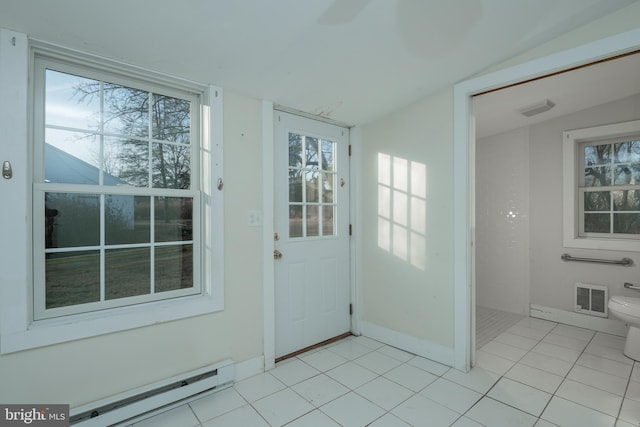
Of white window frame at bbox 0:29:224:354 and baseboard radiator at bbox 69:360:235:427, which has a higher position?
white window frame at bbox 0:29:224:354

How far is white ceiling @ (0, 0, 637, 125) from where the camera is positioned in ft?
4.83

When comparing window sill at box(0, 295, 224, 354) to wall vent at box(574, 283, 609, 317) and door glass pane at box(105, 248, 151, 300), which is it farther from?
wall vent at box(574, 283, 609, 317)

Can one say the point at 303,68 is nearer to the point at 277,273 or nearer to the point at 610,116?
the point at 277,273

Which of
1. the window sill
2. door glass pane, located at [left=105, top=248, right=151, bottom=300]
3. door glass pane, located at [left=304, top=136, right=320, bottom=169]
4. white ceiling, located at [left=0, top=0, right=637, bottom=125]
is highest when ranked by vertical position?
white ceiling, located at [left=0, top=0, right=637, bottom=125]

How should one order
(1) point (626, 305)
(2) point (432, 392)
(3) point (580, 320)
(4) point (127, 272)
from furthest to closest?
(3) point (580, 320), (1) point (626, 305), (2) point (432, 392), (4) point (127, 272)

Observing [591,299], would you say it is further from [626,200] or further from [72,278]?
[72,278]

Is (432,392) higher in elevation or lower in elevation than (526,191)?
lower

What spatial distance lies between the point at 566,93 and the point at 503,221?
1.60 metres

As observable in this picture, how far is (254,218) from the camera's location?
2.39 metres

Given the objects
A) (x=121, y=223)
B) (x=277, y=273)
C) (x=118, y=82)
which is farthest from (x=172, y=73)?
(x=277, y=273)

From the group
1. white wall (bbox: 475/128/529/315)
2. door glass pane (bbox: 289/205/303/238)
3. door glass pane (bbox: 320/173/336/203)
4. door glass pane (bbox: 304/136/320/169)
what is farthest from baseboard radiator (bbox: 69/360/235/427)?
white wall (bbox: 475/128/529/315)

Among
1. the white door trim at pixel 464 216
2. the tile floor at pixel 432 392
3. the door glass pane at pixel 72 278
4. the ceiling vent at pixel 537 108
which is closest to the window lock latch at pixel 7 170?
the door glass pane at pixel 72 278

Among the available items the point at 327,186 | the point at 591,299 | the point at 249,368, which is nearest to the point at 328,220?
the point at 327,186

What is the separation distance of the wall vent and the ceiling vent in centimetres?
196
